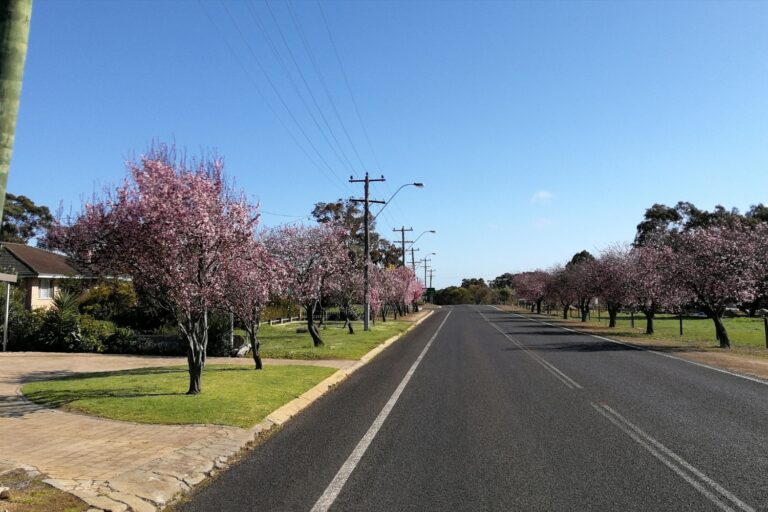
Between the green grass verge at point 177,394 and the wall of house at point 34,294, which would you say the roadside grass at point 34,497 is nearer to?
the green grass verge at point 177,394

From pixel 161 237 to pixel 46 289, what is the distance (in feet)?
102

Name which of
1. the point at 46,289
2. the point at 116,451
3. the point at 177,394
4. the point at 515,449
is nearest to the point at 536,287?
the point at 46,289

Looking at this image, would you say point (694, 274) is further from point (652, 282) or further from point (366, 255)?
point (366, 255)

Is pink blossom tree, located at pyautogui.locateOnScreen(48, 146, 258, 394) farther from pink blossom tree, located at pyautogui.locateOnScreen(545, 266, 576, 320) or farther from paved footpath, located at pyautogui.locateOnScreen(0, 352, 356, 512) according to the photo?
pink blossom tree, located at pyautogui.locateOnScreen(545, 266, 576, 320)

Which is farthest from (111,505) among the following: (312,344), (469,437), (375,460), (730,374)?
(312,344)

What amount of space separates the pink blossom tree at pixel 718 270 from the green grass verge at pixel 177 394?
19723mm

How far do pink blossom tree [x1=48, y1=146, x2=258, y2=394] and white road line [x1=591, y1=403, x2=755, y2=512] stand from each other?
7.45m

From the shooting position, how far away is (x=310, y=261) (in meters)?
24.0

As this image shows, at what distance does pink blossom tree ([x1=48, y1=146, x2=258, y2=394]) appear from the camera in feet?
→ 32.6

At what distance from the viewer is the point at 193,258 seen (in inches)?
416

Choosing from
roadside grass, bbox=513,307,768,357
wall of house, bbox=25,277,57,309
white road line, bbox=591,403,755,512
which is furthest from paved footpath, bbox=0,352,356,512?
wall of house, bbox=25,277,57,309

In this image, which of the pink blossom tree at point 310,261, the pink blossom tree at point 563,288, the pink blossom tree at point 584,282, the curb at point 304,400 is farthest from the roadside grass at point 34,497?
the pink blossom tree at point 563,288

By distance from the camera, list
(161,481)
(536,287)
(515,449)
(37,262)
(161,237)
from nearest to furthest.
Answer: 1. (161,481)
2. (515,449)
3. (161,237)
4. (37,262)
5. (536,287)

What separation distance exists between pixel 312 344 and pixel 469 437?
54.5ft
